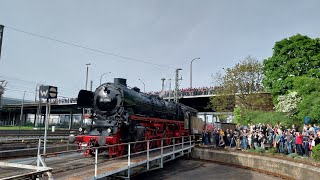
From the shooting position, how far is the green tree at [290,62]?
101 feet

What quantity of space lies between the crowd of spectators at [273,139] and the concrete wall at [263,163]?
1.70 metres

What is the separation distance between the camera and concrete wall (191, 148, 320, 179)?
1388 cm

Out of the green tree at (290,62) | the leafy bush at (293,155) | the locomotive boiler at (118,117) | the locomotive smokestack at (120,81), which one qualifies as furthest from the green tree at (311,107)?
the locomotive smokestack at (120,81)

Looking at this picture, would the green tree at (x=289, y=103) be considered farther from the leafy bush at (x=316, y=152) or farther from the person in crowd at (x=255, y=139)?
the leafy bush at (x=316, y=152)

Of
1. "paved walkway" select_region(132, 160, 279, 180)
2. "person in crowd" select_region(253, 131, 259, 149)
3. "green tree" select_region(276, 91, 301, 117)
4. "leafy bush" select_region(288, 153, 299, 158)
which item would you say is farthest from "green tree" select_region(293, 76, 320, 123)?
"paved walkway" select_region(132, 160, 279, 180)

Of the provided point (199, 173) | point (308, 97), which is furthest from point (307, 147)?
point (308, 97)

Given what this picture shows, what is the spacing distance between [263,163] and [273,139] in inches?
116

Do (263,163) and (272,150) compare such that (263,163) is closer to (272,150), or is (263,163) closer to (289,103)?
(272,150)

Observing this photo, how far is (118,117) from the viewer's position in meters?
14.4

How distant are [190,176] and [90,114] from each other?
588 cm

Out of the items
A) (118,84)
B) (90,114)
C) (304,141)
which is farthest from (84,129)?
(304,141)

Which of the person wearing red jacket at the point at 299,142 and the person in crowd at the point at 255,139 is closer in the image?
the person wearing red jacket at the point at 299,142

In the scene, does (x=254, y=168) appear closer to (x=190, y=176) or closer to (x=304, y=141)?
(x=304, y=141)

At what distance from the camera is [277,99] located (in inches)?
1212
